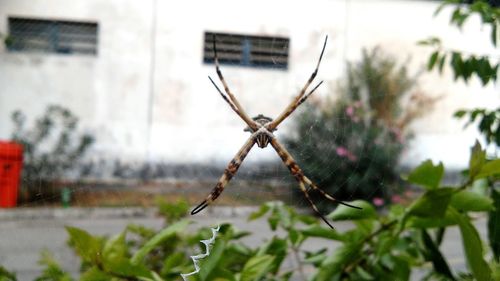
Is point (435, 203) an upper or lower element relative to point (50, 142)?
upper

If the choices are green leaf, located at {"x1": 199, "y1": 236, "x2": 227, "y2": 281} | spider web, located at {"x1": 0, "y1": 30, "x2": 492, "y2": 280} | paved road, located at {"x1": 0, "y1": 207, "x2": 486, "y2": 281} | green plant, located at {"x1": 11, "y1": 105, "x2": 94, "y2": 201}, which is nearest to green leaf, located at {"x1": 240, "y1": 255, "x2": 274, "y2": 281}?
green leaf, located at {"x1": 199, "y1": 236, "x2": 227, "y2": 281}

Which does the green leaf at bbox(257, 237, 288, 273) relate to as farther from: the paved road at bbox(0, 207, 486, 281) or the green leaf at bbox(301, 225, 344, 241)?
the paved road at bbox(0, 207, 486, 281)

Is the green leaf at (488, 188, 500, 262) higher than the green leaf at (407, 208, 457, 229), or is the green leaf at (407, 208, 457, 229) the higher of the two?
the green leaf at (407, 208, 457, 229)

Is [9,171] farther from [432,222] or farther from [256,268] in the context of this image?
[432,222]

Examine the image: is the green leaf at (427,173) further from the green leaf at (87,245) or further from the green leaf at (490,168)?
the green leaf at (87,245)

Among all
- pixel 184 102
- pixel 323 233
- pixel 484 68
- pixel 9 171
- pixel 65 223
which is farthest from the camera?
pixel 184 102

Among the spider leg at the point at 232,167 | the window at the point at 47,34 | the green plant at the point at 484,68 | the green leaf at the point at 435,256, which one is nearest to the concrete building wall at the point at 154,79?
the window at the point at 47,34

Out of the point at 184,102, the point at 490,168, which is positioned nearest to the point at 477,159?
the point at 490,168
